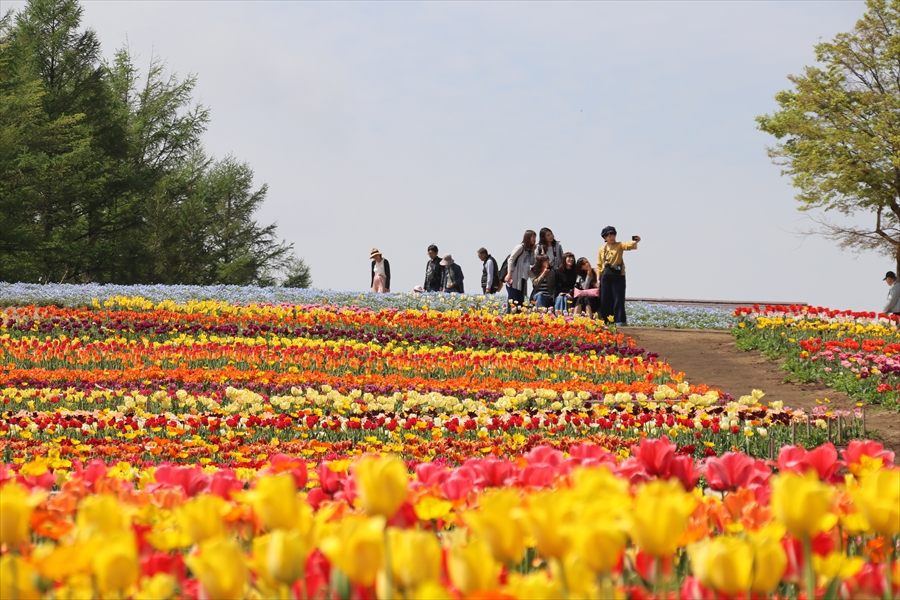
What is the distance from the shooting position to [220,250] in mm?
39625

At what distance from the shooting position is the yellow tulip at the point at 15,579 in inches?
63.2

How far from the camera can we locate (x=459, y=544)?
185cm

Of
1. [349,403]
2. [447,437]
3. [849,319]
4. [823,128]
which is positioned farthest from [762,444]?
[823,128]

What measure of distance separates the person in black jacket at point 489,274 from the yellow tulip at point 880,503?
61.0ft

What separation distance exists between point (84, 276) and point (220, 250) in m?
5.22

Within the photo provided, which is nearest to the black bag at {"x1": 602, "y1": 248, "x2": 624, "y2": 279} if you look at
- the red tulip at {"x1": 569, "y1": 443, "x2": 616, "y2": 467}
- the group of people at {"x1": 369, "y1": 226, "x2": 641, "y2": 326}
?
the group of people at {"x1": 369, "y1": 226, "x2": 641, "y2": 326}

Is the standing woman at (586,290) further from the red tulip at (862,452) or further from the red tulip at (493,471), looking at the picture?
the red tulip at (493,471)

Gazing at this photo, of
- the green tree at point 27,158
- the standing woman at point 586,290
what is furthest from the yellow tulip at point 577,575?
the green tree at point 27,158

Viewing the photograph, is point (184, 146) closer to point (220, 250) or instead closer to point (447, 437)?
point (220, 250)

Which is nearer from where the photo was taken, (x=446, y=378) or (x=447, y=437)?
(x=447, y=437)

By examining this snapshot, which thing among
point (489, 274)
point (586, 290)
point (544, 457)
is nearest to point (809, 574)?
point (544, 457)

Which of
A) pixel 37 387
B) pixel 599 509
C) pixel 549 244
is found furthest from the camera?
pixel 549 244

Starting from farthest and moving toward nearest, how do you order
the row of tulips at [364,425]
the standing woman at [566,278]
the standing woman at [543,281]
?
the standing woman at [566,278] < the standing woman at [543,281] < the row of tulips at [364,425]

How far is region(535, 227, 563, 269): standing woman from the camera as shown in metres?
17.2
